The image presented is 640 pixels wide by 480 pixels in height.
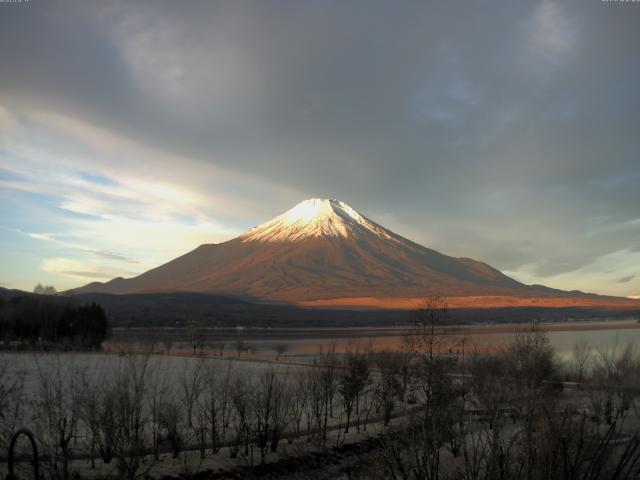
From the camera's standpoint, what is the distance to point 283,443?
15938 mm

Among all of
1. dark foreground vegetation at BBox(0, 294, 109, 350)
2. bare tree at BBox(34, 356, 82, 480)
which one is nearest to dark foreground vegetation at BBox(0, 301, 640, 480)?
bare tree at BBox(34, 356, 82, 480)

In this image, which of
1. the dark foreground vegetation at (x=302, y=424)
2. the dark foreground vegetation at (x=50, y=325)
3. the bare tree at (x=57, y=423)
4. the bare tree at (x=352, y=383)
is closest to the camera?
the dark foreground vegetation at (x=302, y=424)

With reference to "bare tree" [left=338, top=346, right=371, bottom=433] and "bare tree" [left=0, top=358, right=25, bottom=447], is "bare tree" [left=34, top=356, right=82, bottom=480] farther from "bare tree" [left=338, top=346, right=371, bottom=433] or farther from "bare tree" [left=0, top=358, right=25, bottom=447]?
"bare tree" [left=338, top=346, right=371, bottom=433]

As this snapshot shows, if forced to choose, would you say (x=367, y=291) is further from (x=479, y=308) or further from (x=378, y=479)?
(x=378, y=479)

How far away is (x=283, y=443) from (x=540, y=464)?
11.7m

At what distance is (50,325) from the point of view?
2067 inches

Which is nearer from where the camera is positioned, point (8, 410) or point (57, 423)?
point (57, 423)

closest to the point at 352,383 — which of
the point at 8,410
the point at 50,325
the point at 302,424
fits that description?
the point at 302,424

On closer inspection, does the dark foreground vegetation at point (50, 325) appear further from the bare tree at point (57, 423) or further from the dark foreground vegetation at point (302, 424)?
the bare tree at point (57, 423)

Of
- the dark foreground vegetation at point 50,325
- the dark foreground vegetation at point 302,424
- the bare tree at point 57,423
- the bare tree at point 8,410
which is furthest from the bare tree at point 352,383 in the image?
the dark foreground vegetation at point 50,325

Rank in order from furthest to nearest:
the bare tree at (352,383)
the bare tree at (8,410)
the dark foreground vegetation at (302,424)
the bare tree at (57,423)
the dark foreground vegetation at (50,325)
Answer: the dark foreground vegetation at (50,325) < the bare tree at (352,383) < the bare tree at (8,410) < the bare tree at (57,423) < the dark foreground vegetation at (302,424)

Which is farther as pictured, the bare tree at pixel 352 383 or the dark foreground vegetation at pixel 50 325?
the dark foreground vegetation at pixel 50 325

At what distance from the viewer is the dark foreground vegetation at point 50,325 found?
48.4m

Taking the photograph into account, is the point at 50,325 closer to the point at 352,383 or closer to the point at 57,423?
the point at 352,383
